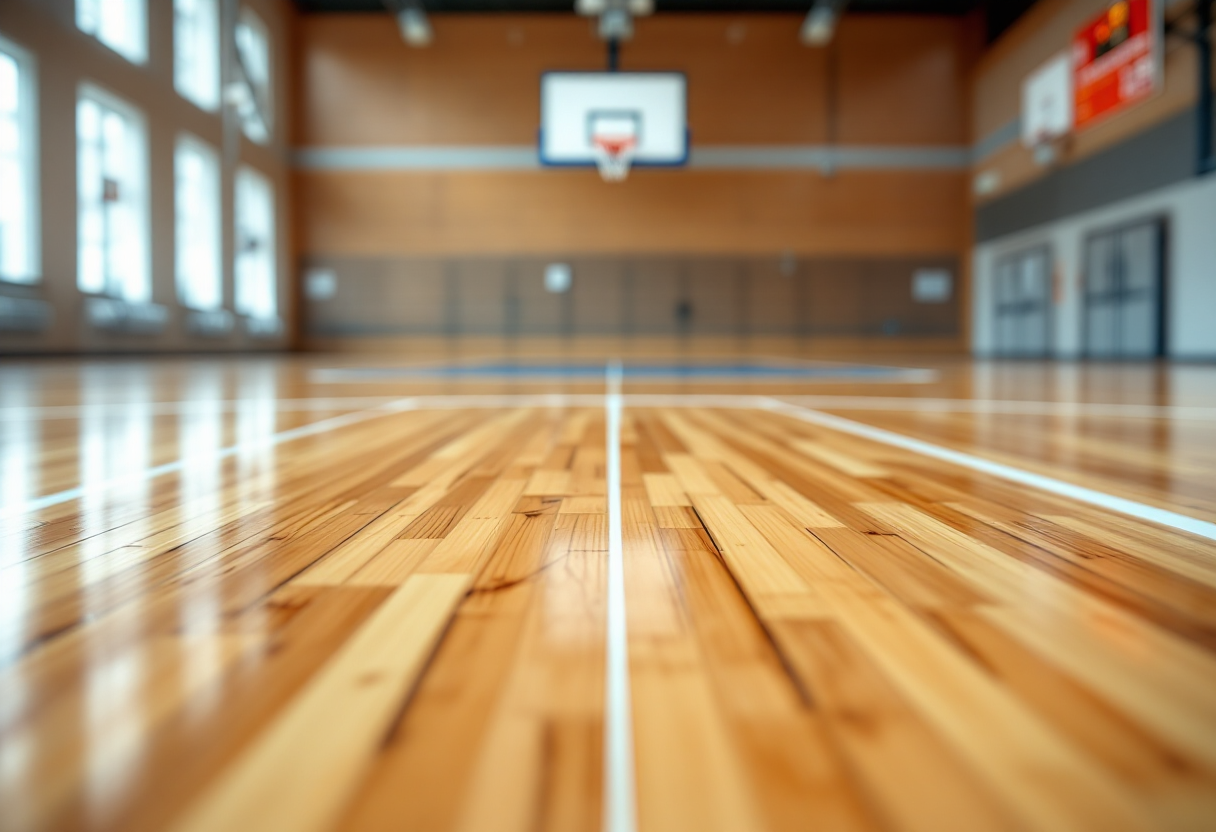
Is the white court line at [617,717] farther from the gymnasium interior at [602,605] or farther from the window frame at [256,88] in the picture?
the window frame at [256,88]

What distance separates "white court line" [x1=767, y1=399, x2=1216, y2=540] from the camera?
90 centimetres

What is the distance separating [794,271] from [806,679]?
1277 centimetres

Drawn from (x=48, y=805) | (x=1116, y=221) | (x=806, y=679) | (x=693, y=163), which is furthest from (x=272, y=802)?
(x=693, y=163)

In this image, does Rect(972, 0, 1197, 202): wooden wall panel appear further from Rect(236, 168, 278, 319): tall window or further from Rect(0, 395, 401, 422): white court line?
Rect(236, 168, 278, 319): tall window

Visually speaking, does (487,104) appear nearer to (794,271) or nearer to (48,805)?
(794,271)

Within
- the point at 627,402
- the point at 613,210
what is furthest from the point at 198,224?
the point at 627,402

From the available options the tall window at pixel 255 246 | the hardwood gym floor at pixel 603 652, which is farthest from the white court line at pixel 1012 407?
the tall window at pixel 255 246

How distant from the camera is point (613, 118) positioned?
33.1 ft

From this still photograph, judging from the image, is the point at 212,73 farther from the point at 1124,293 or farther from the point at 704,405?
the point at 1124,293

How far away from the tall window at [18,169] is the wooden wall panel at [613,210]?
218 inches

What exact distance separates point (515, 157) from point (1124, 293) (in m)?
8.27

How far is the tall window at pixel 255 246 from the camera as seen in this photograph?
37.0ft

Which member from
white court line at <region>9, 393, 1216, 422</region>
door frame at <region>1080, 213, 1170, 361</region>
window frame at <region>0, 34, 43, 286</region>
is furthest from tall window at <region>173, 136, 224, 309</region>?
door frame at <region>1080, 213, 1170, 361</region>

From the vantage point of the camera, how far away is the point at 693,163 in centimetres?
1252
